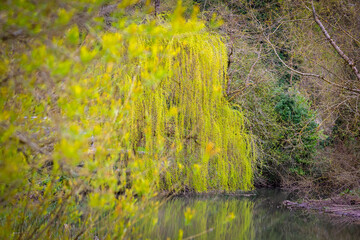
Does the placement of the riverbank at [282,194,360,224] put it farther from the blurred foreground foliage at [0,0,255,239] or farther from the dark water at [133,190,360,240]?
the blurred foreground foliage at [0,0,255,239]

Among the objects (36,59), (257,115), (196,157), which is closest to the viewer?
(36,59)

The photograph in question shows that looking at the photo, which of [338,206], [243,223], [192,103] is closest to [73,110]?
[192,103]

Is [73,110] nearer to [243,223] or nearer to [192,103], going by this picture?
[192,103]

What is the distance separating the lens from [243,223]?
6.89 m

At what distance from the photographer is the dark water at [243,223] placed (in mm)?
5531

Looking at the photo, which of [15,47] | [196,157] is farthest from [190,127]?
[15,47]

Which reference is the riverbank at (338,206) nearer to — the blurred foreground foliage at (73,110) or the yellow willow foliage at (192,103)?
the yellow willow foliage at (192,103)

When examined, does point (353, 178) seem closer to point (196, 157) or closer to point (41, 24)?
point (196, 157)

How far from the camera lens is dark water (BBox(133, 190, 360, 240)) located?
218 inches

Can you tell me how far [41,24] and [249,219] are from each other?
21.3ft

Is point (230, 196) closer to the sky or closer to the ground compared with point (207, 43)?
closer to the ground

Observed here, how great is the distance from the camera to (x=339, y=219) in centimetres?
730

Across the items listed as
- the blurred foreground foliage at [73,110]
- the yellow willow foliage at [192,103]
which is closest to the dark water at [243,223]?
the yellow willow foliage at [192,103]

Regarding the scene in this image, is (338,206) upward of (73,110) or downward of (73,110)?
downward
